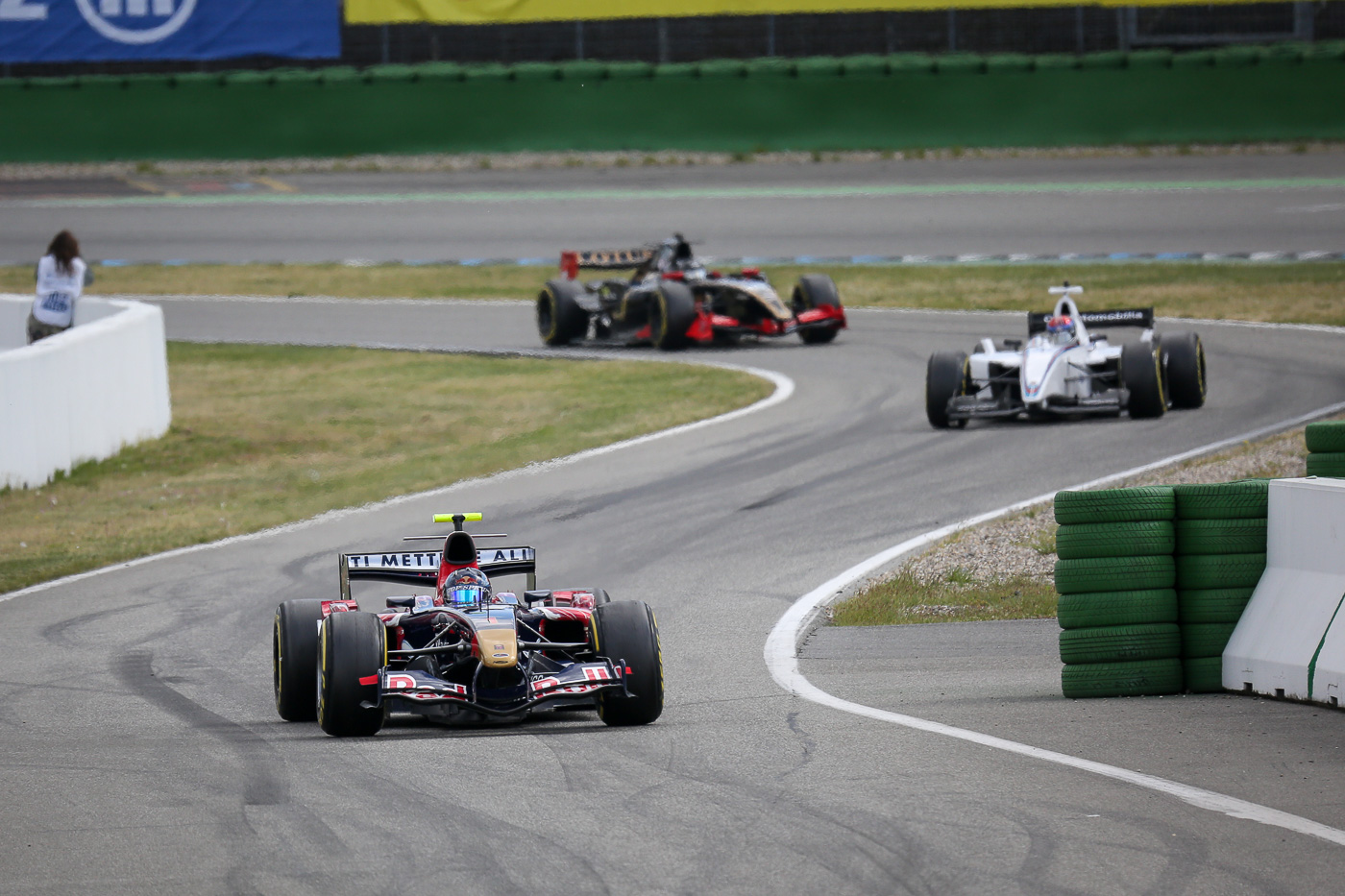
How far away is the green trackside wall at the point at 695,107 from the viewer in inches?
1350

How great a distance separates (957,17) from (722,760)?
2982 centimetres

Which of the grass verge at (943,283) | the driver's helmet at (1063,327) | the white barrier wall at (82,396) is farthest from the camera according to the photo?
the grass verge at (943,283)

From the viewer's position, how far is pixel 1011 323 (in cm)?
2523

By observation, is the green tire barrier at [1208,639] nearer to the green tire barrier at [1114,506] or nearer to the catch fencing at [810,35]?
the green tire barrier at [1114,506]

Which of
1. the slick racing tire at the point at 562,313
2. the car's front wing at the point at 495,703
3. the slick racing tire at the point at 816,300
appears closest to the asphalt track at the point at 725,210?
the slick racing tire at the point at 562,313

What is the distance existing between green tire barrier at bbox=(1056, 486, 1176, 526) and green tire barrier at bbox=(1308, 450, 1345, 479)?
1.27 m

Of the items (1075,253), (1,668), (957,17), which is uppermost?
(957,17)

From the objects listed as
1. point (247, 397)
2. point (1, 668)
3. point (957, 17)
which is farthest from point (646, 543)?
point (957, 17)

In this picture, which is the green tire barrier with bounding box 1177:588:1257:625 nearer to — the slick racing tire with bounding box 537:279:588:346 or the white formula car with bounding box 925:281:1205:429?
the white formula car with bounding box 925:281:1205:429

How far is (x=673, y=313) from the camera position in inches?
955

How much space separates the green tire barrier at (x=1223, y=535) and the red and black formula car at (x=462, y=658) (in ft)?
8.77

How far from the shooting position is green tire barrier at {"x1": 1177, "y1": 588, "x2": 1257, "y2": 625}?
9.19 m

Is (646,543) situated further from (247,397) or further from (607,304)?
(607,304)

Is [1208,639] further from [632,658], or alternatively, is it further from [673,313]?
[673,313]
